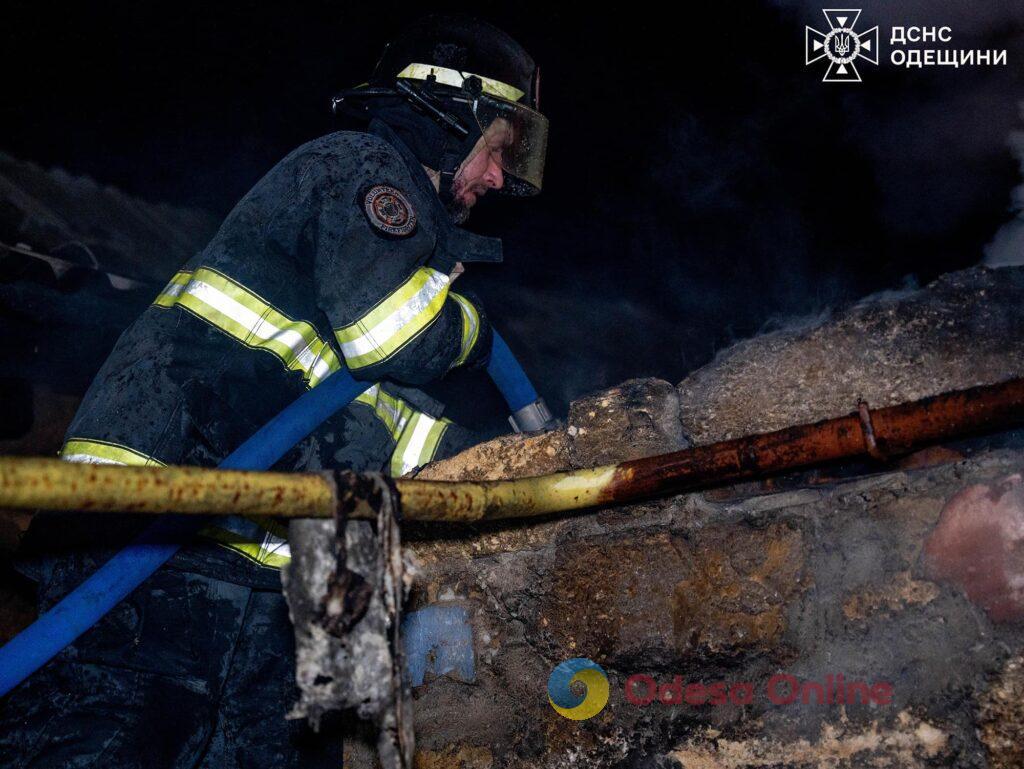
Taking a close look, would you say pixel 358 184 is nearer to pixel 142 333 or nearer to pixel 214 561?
pixel 142 333

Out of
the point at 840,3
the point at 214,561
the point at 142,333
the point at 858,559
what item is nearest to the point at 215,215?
the point at 142,333

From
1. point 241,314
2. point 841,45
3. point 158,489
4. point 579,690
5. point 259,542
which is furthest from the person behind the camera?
point 841,45

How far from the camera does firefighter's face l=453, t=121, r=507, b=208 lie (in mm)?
2973

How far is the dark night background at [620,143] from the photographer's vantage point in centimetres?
459

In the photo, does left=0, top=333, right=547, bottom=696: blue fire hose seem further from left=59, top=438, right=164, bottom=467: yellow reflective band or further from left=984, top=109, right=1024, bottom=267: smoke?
left=984, top=109, right=1024, bottom=267: smoke

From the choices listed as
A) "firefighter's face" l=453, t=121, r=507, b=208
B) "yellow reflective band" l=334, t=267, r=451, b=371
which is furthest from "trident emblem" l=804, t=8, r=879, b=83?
"yellow reflective band" l=334, t=267, r=451, b=371

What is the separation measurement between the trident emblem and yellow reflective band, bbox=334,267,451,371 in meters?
4.17

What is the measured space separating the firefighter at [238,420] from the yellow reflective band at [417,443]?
3 centimetres

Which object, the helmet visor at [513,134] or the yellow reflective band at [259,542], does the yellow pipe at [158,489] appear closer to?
the yellow reflective band at [259,542]

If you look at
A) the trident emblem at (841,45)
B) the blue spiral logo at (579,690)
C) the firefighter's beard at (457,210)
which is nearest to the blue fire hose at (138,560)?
the blue spiral logo at (579,690)

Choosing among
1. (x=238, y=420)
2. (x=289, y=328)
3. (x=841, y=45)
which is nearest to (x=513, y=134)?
(x=289, y=328)

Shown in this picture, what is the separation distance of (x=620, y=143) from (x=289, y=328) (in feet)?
13.8

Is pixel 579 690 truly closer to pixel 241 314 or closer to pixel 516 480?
pixel 516 480

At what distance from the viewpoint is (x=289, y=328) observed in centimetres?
233
